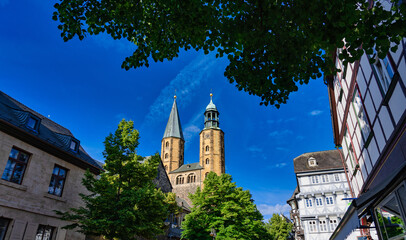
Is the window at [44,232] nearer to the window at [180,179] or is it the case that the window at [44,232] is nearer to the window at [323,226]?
the window at [323,226]

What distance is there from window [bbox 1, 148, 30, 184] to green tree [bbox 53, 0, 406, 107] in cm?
912

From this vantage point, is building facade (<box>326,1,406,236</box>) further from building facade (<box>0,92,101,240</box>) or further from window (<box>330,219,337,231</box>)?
window (<box>330,219,337,231</box>)

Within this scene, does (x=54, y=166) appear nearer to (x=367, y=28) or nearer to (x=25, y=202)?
(x=25, y=202)

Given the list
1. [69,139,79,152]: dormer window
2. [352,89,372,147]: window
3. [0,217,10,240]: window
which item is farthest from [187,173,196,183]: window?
[352,89,372,147]: window

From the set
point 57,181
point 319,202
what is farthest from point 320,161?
point 57,181

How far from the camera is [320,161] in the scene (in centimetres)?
3278

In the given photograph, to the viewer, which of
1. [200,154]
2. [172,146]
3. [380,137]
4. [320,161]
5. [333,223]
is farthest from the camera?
[172,146]

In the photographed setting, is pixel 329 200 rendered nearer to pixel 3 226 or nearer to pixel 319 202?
pixel 319 202

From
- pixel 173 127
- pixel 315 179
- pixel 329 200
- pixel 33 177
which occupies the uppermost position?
pixel 173 127

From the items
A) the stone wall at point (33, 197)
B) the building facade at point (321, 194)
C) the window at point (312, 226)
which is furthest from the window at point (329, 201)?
the stone wall at point (33, 197)

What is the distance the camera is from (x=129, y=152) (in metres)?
15.3

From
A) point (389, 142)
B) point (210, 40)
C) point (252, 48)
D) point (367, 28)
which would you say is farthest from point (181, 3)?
point (389, 142)

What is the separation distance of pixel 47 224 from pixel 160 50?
39.2 ft

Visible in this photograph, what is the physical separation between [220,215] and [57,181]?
14.6 m
